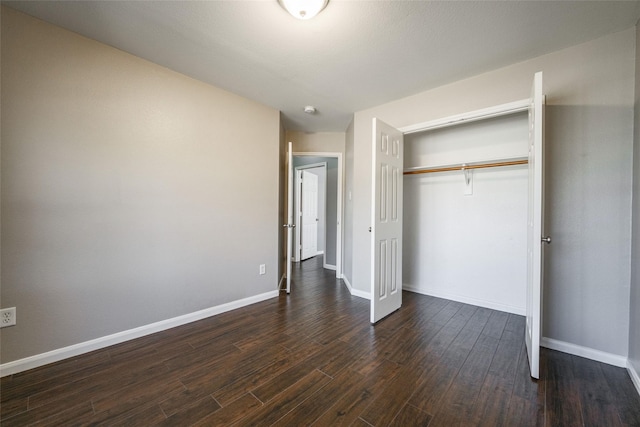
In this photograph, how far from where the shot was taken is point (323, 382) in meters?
1.60

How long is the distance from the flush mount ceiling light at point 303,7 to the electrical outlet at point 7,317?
265 centimetres

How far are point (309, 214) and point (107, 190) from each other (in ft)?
13.6

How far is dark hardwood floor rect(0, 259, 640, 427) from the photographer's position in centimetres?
134

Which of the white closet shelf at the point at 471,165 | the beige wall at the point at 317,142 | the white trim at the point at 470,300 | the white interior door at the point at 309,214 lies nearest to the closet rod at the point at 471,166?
the white closet shelf at the point at 471,165

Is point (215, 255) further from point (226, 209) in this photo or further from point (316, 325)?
point (316, 325)

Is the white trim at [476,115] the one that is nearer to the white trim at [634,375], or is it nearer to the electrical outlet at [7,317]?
the white trim at [634,375]

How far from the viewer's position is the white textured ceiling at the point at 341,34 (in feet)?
5.21

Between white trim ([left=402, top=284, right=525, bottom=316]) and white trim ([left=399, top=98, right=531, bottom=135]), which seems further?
white trim ([left=402, top=284, right=525, bottom=316])

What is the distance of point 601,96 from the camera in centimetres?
185

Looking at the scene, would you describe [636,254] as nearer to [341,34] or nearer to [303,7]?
[341,34]

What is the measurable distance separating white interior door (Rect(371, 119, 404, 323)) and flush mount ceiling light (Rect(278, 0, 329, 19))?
1.10m

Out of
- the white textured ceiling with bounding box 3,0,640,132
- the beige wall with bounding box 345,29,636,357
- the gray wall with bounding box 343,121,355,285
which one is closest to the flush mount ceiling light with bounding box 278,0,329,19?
the white textured ceiling with bounding box 3,0,640,132

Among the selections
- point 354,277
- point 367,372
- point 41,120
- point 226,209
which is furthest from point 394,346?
point 41,120

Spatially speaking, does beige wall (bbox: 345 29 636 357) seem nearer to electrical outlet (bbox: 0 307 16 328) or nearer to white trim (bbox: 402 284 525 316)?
white trim (bbox: 402 284 525 316)
